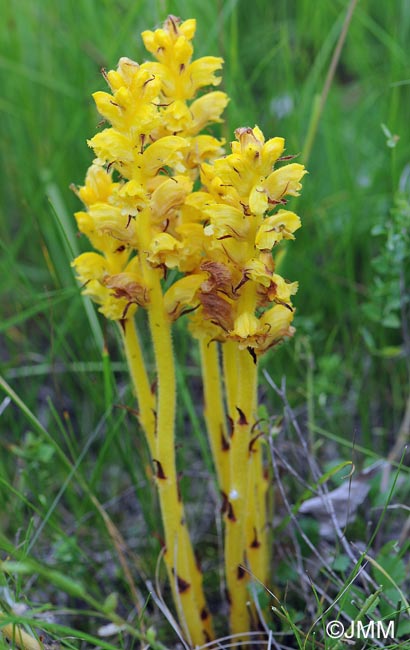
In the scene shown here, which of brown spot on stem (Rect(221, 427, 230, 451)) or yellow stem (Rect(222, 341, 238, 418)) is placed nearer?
yellow stem (Rect(222, 341, 238, 418))

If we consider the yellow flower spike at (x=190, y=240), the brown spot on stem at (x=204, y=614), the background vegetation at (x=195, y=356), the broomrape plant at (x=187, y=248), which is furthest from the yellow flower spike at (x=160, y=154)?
the brown spot on stem at (x=204, y=614)

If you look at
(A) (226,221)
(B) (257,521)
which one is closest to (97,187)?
(A) (226,221)

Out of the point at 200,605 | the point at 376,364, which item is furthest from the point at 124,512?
the point at 376,364

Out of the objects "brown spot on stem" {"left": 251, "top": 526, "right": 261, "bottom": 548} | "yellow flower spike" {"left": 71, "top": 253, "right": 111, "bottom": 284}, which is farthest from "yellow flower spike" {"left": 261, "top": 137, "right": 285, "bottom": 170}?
"brown spot on stem" {"left": 251, "top": 526, "right": 261, "bottom": 548}

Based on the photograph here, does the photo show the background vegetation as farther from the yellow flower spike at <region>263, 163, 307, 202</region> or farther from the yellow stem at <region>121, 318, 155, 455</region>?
the yellow flower spike at <region>263, 163, 307, 202</region>

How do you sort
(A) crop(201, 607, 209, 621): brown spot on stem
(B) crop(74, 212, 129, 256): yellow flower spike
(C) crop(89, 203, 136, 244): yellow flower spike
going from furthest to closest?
(A) crop(201, 607, 209, 621): brown spot on stem, (B) crop(74, 212, 129, 256): yellow flower spike, (C) crop(89, 203, 136, 244): yellow flower spike

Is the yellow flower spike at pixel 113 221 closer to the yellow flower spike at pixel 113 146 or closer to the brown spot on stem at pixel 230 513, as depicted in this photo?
the yellow flower spike at pixel 113 146

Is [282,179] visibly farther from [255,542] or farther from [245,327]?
[255,542]
